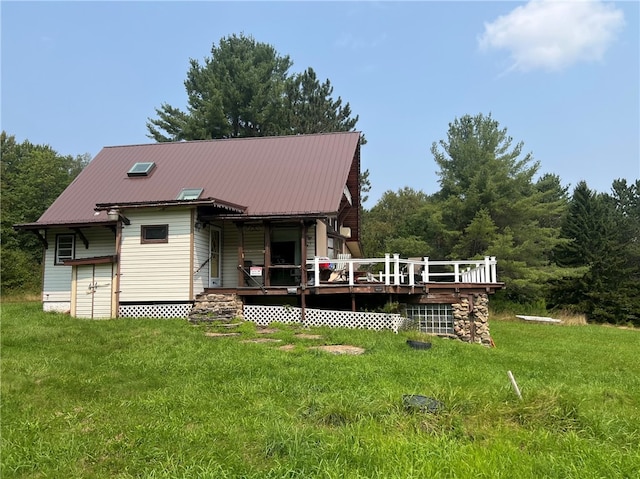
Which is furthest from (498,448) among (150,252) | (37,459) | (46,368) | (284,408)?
(150,252)

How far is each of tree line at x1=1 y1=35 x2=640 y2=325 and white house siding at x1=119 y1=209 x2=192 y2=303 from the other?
17.2m

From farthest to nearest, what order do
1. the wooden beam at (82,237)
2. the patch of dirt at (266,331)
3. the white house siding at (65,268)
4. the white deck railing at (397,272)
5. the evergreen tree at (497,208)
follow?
the evergreen tree at (497,208), the wooden beam at (82,237), the white house siding at (65,268), the white deck railing at (397,272), the patch of dirt at (266,331)

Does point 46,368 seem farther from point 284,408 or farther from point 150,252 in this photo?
point 150,252

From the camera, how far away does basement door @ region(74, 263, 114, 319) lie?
45.5 ft

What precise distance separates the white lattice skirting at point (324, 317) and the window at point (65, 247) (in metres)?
7.02

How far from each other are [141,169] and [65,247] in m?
3.97

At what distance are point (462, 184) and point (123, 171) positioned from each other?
1990 centimetres

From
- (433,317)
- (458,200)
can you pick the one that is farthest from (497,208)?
(433,317)

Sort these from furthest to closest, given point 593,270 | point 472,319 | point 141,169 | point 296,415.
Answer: point 593,270
point 141,169
point 472,319
point 296,415

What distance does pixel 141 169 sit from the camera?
18.3m

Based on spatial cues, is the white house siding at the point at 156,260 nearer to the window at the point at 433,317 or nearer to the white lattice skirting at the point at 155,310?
the white lattice skirting at the point at 155,310

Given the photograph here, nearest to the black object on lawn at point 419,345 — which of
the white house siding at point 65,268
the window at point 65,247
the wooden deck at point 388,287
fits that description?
the wooden deck at point 388,287

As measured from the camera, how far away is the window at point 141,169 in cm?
1812

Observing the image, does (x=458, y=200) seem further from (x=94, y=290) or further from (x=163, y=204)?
(x=94, y=290)
